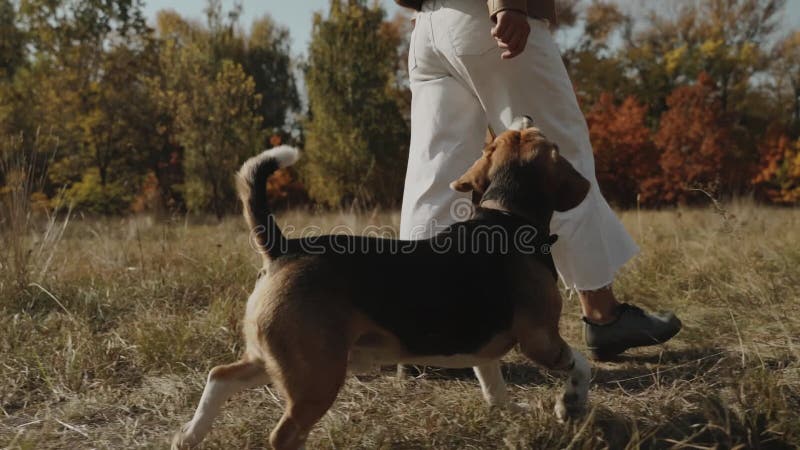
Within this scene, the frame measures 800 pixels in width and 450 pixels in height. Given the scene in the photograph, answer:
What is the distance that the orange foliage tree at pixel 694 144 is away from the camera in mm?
24781

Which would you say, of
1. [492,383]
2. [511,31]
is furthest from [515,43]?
[492,383]

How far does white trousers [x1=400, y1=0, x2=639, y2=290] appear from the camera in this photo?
10.2 feet

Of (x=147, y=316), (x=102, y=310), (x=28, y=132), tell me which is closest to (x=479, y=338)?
(x=147, y=316)

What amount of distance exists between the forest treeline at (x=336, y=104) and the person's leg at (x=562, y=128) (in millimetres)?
8383

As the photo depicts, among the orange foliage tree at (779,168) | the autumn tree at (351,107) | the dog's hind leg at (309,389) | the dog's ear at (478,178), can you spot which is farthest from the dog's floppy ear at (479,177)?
the orange foliage tree at (779,168)

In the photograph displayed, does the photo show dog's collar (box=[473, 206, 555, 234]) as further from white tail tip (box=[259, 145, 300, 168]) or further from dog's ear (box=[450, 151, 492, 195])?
white tail tip (box=[259, 145, 300, 168])

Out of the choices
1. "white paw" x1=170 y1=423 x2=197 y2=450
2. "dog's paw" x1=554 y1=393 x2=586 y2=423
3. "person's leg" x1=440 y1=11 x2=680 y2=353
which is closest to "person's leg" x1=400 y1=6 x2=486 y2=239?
"person's leg" x1=440 y1=11 x2=680 y2=353

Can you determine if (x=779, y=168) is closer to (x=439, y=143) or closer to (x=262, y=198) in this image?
(x=439, y=143)

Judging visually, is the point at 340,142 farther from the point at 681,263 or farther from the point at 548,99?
the point at 548,99

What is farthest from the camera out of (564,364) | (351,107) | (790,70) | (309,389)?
(790,70)

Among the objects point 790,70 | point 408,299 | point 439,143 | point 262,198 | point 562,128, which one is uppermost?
point 790,70

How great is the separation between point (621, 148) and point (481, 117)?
23954 mm

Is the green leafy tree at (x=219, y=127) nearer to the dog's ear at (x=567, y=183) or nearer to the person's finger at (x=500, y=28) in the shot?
the person's finger at (x=500, y=28)

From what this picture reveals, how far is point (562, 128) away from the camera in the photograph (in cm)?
320
